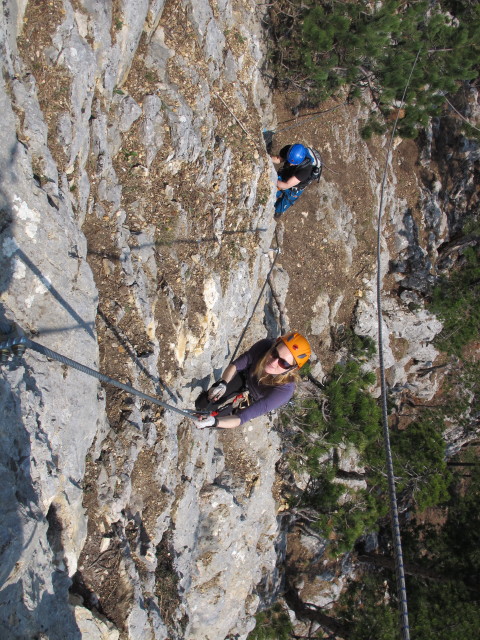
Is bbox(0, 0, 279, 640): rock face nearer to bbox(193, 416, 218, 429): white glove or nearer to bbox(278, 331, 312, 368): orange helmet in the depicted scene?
bbox(193, 416, 218, 429): white glove

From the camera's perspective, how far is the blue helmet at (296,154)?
714 centimetres

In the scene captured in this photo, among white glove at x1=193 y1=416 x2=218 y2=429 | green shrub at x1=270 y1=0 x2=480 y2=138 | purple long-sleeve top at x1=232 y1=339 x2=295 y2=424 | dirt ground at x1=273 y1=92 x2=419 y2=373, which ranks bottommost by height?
white glove at x1=193 y1=416 x2=218 y2=429

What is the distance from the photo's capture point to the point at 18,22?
14.8 feet

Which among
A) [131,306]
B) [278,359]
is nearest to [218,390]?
[278,359]

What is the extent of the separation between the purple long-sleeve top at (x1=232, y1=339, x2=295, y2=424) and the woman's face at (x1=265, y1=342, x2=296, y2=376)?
22cm

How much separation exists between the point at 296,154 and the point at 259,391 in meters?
4.14

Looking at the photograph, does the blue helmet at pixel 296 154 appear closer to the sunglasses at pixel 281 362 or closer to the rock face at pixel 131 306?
the rock face at pixel 131 306

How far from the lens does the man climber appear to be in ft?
23.7

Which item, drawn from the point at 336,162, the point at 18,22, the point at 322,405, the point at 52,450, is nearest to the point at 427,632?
the point at 322,405

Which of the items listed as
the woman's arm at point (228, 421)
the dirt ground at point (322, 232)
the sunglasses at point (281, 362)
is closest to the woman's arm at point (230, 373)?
the woman's arm at point (228, 421)

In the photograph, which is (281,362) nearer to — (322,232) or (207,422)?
(207,422)

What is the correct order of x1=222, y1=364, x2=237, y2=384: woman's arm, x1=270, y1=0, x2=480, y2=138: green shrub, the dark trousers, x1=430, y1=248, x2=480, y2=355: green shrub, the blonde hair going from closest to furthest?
the blonde hair → x1=222, y1=364, x2=237, y2=384: woman's arm → the dark trousers → x1=270, y1=0, x2=480, y2=138: green shrub → x1=430, y1=248, x2=480, y2=355: green shrub

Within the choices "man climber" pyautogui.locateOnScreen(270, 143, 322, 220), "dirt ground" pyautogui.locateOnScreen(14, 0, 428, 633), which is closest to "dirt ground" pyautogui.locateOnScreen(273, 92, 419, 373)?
"dirt ground" pyautogui.locateOnScreen(14, 0, 428, 633)

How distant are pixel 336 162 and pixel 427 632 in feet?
36.9
